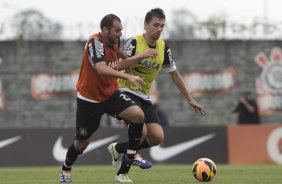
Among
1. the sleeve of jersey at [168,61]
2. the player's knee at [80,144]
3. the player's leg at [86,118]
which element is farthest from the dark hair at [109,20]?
the sleeve of jersey at [168,61]

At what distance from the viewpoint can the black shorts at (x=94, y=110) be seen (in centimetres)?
1139

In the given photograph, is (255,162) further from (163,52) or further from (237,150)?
(163,52)

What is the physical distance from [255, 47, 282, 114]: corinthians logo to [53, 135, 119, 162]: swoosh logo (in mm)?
11504

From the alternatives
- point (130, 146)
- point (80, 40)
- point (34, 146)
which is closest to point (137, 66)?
point (130, 146)

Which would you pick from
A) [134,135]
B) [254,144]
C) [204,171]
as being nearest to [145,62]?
[134,135]

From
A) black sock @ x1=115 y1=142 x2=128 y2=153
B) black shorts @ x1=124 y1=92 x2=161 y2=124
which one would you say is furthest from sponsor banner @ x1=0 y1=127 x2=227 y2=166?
black shorts @ x1=124 y1=92 x2=161 y2=124

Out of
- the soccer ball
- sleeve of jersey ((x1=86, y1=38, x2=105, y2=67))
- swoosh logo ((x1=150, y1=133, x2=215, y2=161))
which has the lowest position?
swoosh logo ((x1=150, y1=133, x2=215, y2=161))

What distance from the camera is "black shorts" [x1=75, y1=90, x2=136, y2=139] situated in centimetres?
1139

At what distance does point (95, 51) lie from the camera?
11.0m

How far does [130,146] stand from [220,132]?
416 inches

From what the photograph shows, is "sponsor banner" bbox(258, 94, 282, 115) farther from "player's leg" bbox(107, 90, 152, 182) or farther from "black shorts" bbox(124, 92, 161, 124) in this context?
"player's leg" bbox(107, 90, 152, 182)

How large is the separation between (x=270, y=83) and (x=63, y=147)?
12.6 meters

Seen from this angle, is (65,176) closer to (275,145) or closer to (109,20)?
(109,20)

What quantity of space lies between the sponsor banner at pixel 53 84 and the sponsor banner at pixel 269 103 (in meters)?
7.29
